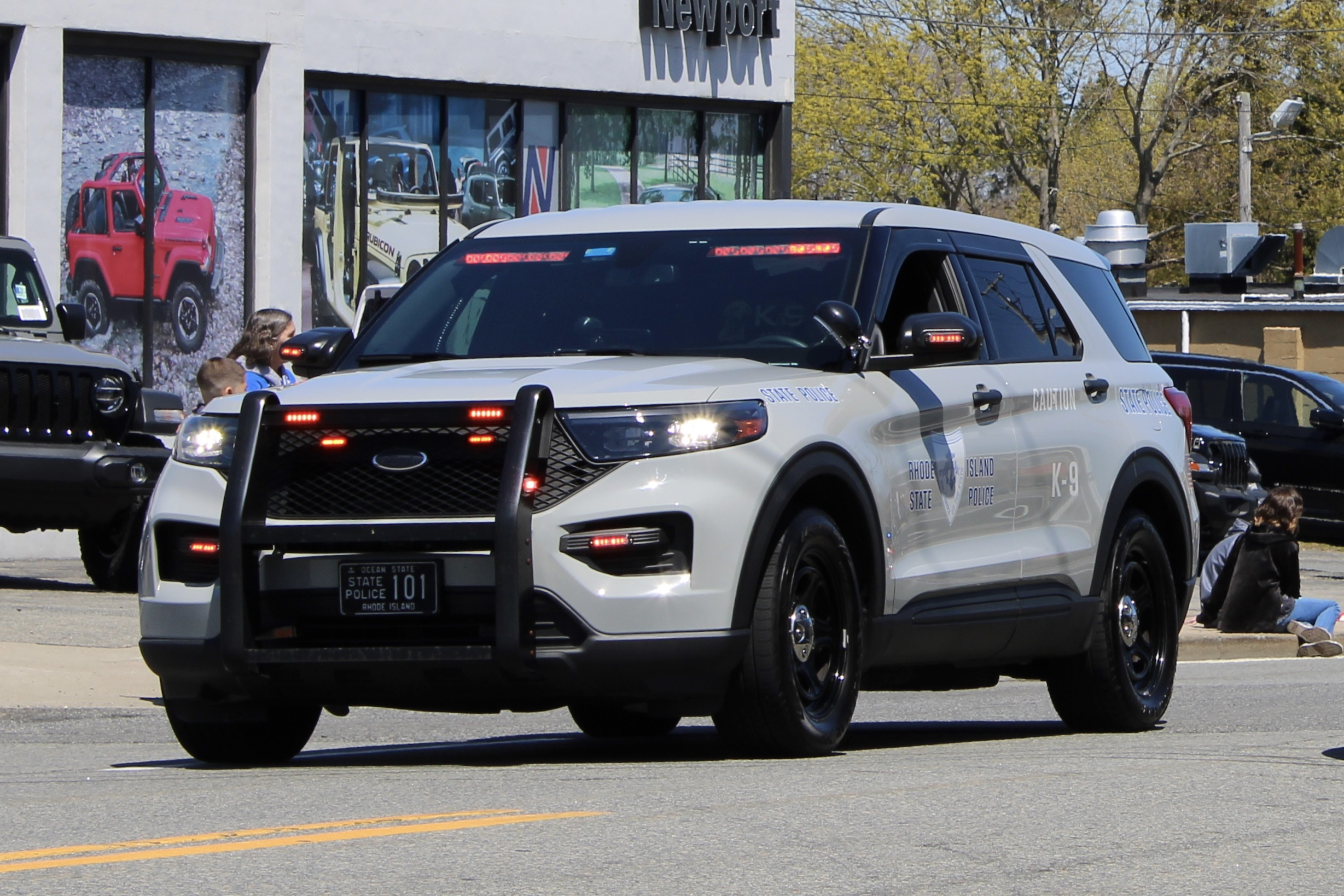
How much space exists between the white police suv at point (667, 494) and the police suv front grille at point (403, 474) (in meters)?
0.01

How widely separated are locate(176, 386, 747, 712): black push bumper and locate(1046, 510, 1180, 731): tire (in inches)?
104

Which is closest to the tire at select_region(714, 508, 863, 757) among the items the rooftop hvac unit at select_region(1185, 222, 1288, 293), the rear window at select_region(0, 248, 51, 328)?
the rear window at select_region(0, 248, 51, 328)

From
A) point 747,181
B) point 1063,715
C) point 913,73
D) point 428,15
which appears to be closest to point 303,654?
point 1063,715

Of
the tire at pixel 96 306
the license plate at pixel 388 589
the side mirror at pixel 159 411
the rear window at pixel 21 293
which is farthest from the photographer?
the tire at pixel 96 306

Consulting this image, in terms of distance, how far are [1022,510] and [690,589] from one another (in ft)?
7.16

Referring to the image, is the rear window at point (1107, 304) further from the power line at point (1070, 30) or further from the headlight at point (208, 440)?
Answer: the power line at point (1070, 30)

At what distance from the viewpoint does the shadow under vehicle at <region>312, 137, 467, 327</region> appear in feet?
83.1

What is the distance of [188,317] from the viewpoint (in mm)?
24031

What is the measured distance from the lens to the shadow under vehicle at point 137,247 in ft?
75.9

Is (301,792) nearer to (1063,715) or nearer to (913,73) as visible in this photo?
(1063,715)

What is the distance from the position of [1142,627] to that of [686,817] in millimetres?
4221

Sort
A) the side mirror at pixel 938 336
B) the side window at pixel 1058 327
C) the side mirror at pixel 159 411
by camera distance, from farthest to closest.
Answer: the side mirror at pixel 159 411 → the side window at pixel 1058 327 → the side mirror at pixel 938 336

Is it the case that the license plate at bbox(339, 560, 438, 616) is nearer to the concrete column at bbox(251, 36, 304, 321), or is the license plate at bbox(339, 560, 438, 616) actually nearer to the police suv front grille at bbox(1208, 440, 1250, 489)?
the police suv front grille at bbox(1208, 440, 1250, 489)

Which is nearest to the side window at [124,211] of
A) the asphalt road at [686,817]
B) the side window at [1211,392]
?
the side window at [1211,392]
